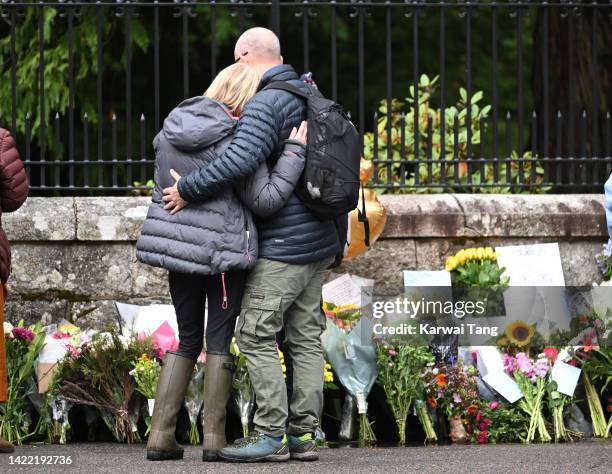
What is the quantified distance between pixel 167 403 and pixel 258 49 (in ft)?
4.91

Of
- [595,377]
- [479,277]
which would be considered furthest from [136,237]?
[595,377]

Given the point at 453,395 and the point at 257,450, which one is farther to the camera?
the point at 453,395

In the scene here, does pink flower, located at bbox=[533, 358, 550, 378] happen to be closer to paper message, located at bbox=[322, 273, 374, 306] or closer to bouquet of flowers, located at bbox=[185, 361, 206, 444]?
paper message, located at bbox=[322, 273, 374, 306]

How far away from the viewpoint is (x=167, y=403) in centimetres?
525

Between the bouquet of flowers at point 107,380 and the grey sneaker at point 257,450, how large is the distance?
1.10 metres

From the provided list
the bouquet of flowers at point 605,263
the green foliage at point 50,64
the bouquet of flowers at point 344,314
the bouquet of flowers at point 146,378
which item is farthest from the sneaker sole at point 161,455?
A: the green foliage at point 50,64

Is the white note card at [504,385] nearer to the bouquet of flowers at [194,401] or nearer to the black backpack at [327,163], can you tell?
the bouquet of flowers at [194,401]

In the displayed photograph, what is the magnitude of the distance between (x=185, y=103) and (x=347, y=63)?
23.8 ft

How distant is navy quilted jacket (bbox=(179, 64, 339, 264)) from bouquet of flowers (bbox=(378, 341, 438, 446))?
3.50ft

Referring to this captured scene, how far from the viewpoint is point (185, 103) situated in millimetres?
5160

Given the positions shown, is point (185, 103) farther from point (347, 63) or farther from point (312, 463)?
point (347, 63)

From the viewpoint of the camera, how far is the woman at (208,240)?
5.05 metres

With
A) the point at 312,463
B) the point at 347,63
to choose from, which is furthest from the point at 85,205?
the point at 347,63

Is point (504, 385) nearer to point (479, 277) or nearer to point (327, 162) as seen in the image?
point (479, 277)
